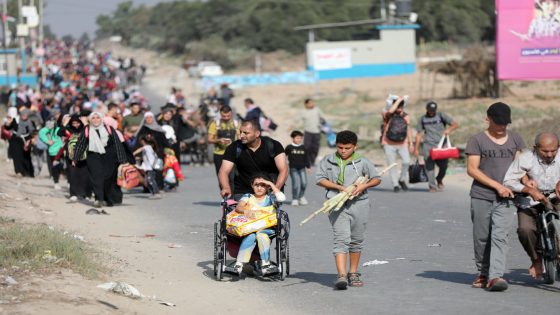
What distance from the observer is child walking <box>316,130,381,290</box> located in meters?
10.4

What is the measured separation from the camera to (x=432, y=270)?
11695mm

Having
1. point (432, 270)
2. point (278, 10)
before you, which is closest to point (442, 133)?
point (432, 270)

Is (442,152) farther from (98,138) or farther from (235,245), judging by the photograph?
(235,245)

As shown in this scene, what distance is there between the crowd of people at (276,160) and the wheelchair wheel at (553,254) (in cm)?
17

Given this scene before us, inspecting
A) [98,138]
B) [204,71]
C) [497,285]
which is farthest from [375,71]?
[497,285]

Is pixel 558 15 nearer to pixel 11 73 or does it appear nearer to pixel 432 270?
pixel 432 270

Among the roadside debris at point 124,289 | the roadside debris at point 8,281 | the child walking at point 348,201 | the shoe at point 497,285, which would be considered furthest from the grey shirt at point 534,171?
the roadside debris at point 8,281

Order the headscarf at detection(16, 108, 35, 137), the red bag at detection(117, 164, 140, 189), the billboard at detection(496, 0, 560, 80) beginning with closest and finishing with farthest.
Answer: the red bag at detection(117, 164, 140, 189)
the headscarf at detection(16, 108, 35, 137)
the billboard at detection(496, 0, 560, 80)

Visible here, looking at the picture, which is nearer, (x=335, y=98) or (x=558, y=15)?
(x=558, y=15)

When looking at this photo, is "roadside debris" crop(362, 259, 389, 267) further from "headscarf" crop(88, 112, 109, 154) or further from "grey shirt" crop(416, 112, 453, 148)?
"grey shirt" crop(416, 112, 453, 148)

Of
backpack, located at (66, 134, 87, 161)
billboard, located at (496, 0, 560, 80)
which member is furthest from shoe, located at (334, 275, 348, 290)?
billboard, located at (496, 0, 560, 80)

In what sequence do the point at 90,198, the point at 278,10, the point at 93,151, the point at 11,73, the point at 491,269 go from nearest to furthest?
the point at 491,269 < the point at 93,151 < the point at 90,198 < the point at 11,73 < the point at 278,10

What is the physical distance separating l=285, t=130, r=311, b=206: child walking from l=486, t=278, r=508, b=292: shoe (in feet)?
28.1

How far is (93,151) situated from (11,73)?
186ft
